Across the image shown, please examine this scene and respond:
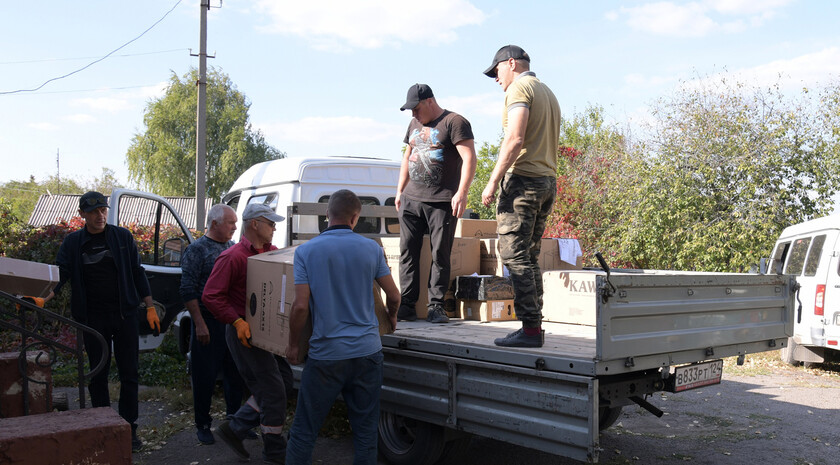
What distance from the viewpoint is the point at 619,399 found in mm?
3490

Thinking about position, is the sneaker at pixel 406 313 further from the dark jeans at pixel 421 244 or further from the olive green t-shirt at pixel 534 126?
the olive green t-shirt at pixel 534 126

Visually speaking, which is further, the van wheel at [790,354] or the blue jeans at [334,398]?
the van wheel at [790,354]

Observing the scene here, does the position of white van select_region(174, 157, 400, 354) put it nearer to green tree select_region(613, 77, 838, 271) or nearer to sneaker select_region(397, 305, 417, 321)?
sneaker select_region(397, 305, 417, 321)

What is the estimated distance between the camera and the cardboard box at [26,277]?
12.1ft

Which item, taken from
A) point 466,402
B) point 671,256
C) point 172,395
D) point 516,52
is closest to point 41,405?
point 466,402

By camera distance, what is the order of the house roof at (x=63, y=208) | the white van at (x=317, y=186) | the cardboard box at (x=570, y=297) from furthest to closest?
the house roof at (x=63, y=208)
the white van at (x=317, y=186)
the cardboard box at (x=570, y=297)

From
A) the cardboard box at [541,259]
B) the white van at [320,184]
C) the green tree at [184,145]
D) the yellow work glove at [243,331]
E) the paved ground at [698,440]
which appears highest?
the green tree at [184,145]

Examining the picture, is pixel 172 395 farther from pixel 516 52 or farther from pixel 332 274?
pixel 516 52

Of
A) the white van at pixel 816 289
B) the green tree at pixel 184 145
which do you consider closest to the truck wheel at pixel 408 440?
the white van at pixel 816 289

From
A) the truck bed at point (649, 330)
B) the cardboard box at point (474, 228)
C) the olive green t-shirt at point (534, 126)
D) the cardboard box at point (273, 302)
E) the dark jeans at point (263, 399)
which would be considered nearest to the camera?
the truck bed at point (649, 330)

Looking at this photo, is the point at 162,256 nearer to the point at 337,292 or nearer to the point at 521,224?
the point at 337,292

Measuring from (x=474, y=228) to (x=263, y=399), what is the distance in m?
2.43

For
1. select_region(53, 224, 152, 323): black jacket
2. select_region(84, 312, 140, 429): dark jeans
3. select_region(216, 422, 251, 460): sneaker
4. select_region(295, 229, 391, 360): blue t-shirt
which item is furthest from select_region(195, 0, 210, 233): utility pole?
select_region(295, 229, 391, 360): blue t-shirt

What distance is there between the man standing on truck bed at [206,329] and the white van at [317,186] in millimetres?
1324
